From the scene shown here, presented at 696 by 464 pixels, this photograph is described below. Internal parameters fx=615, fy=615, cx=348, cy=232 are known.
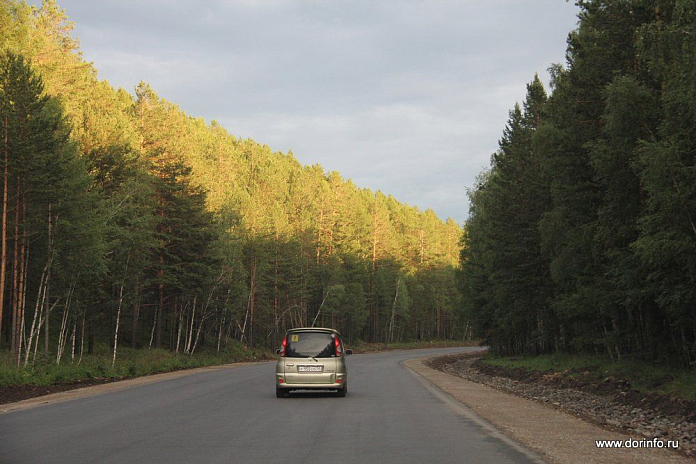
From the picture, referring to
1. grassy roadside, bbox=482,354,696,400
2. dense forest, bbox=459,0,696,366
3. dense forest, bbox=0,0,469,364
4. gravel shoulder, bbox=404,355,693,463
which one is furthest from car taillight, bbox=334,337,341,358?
dense forest, bbox=0,0,469,364

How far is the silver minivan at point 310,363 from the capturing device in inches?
670

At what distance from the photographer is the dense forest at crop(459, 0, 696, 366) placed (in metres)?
16.3

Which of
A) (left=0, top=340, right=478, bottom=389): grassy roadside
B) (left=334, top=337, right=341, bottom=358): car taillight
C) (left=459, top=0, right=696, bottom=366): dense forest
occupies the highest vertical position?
(left=459, top=0, right=696, bottom=366): dense forest

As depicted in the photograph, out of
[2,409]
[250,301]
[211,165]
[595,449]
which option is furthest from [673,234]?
[211,165]

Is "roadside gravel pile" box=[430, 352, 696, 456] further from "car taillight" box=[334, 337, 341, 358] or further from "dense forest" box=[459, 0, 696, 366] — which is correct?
"car taillight" box=[334, 337, 341, 358]

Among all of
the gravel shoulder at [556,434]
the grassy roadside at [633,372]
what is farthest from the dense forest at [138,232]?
the grassy roadside at [633,372]

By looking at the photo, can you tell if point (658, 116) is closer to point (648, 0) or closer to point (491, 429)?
point (648, 0)

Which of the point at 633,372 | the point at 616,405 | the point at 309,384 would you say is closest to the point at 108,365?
the point at 309,384

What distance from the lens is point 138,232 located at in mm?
33406

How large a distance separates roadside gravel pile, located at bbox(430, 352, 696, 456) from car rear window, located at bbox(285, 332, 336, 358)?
21.3 ft

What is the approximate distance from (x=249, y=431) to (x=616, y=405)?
12825 mm

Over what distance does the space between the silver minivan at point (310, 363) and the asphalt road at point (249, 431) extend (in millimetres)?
449

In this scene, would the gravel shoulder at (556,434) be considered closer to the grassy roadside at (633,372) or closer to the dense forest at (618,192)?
the grassy roadside at (633,372)

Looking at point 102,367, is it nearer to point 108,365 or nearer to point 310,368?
point 108,365
